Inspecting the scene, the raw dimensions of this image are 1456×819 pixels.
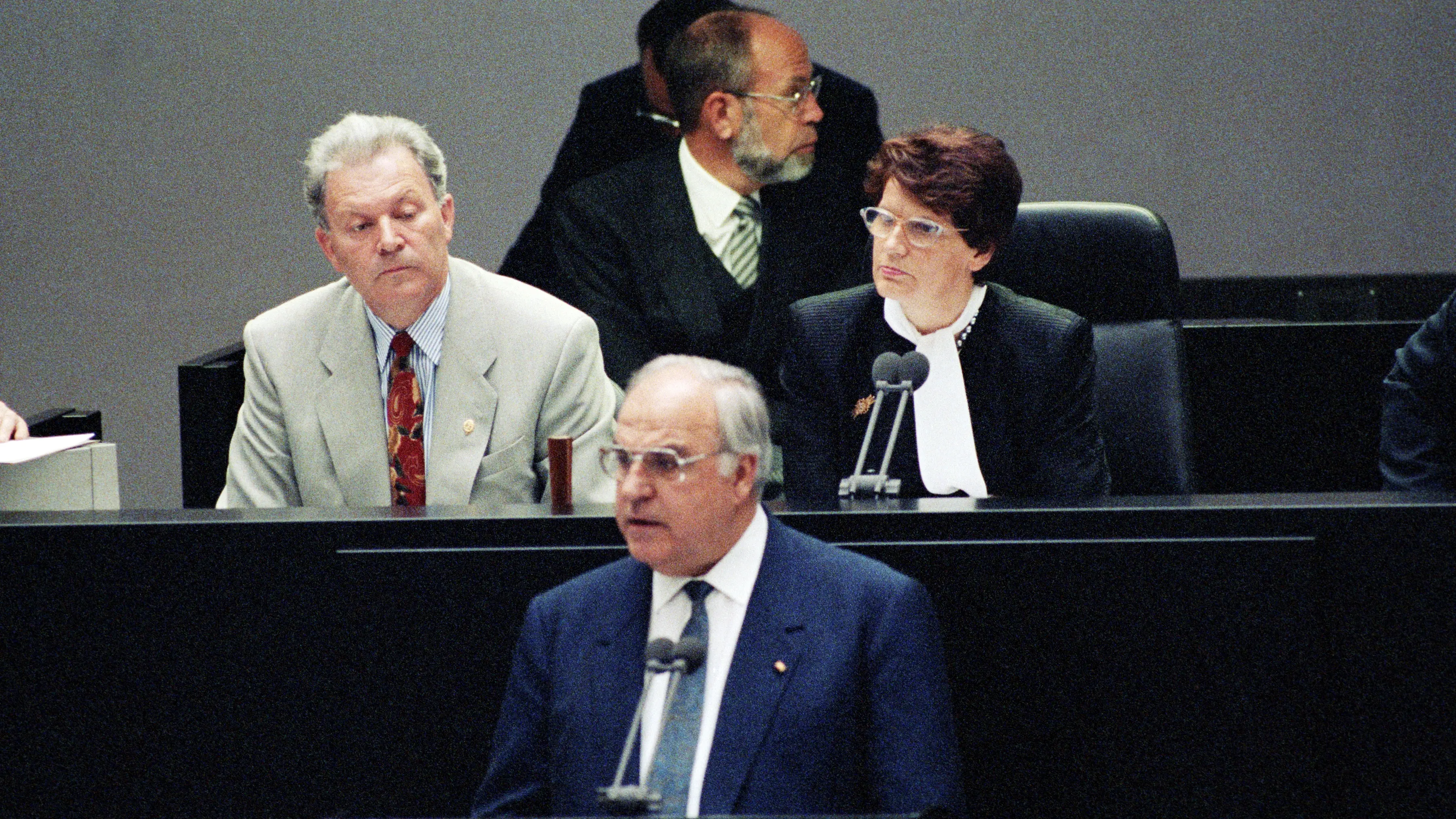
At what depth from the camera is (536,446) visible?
9.21 ft

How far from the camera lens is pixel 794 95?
3998 mm

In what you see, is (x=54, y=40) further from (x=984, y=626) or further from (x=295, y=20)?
(x=984, y=626)

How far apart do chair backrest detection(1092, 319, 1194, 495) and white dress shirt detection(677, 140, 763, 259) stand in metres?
1.05

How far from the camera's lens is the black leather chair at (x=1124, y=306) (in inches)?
121

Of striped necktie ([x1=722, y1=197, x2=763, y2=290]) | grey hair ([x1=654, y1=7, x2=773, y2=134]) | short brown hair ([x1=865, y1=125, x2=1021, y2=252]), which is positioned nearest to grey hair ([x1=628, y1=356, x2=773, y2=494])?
short brown hair ([x1=865, y1=125, x2=1021, y2=252])

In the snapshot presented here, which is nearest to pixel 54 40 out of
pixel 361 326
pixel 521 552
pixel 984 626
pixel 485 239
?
pixel 485 239

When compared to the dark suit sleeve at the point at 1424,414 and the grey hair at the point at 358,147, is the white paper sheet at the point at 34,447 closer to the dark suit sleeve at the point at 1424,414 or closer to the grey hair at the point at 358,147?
the grey hair at the point at 358,147

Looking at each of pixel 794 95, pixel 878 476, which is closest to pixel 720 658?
pixel 878 476

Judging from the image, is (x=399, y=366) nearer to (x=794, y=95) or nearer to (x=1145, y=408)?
(x=1145, y=408)

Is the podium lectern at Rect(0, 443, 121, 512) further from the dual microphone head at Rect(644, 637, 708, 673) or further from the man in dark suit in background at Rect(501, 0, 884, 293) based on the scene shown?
the man in dark suit in background at Rect(501, 0, 884, 293)

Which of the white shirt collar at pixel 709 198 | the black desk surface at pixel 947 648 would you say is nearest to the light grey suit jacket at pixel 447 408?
the black desk surface at pixel 947 648

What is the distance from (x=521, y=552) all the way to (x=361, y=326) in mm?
841

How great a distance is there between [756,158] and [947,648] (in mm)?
1977

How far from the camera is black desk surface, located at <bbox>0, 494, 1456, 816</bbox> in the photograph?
2.17 metres
